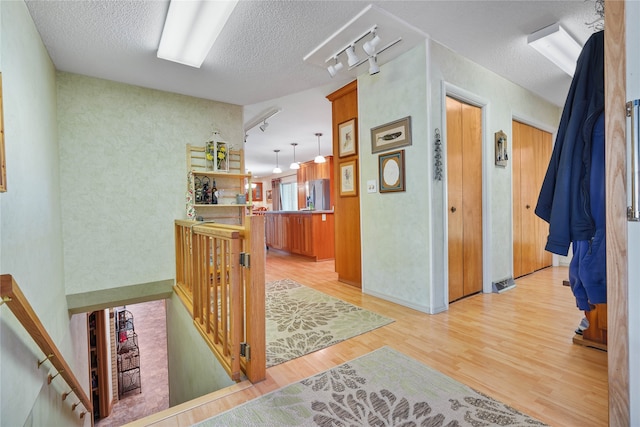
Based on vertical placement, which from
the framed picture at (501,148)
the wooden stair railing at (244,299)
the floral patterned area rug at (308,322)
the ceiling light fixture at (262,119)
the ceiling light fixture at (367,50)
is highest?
the ceiling light fixture at (262,119)

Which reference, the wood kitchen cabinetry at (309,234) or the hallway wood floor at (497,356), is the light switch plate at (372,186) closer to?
the hallway wood floor at (497,356)

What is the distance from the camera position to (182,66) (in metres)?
2.94

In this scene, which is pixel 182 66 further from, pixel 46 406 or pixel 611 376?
pixel 611 376

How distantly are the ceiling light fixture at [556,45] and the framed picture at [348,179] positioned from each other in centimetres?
203

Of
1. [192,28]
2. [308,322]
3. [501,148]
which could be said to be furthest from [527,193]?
[192,28]

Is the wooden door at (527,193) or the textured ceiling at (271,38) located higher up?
the textured ceiling at (271,38)

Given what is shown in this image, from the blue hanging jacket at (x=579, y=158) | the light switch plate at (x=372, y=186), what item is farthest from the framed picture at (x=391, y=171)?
the blue hanging jacket at (x=579, y=158)

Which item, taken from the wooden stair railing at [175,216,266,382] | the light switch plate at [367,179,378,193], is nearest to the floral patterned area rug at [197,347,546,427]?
the wooden stair railing at [175,216,266,382]

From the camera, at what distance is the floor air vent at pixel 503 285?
3.31m

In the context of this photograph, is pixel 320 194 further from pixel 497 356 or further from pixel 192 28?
pixel 497 356

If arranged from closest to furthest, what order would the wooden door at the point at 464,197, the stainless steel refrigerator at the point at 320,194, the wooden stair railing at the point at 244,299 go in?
1. the wooden stair railing at the point at 244,299
2. the wooden door at the point at 464,197
3. the stainless steel refrigerator at the point at 320,194

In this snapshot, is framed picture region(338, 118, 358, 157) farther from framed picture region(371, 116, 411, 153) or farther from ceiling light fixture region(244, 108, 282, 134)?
ceiling light fixture region(244, 108, 282, 134)

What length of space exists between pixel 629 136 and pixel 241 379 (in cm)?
210

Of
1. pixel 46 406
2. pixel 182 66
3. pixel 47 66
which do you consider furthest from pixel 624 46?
pixel 47 66
